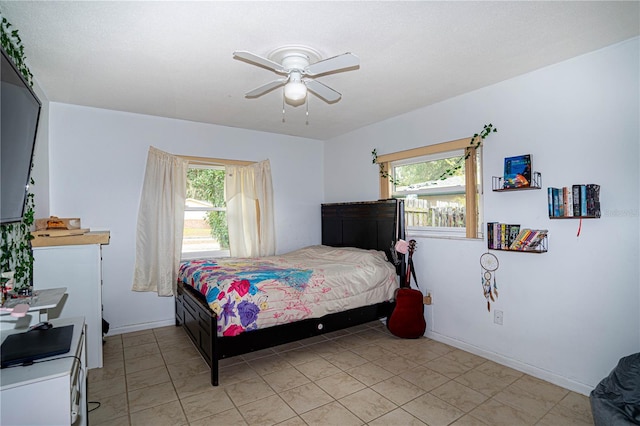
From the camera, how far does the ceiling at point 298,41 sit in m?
1.91

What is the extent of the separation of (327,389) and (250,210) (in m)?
2.59

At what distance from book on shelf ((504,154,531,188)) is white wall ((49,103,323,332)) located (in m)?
3.30

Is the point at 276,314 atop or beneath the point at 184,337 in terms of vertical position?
atop

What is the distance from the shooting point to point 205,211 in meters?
4.46

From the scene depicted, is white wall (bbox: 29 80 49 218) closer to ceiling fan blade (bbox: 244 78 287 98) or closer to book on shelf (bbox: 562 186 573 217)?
ceiling fan blade (bbox: 244 78 287 98)

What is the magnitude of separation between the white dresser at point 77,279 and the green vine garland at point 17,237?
97 mm

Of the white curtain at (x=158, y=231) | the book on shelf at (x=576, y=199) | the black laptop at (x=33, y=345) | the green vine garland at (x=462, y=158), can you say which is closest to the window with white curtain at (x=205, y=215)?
the white curtain at (x=158, y=231)

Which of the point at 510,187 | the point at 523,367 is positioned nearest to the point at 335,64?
the point at 510,187

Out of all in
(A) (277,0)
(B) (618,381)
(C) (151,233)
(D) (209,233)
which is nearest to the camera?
(A) (277,0)

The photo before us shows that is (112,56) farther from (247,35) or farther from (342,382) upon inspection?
(342,382)

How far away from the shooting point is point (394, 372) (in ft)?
9.32

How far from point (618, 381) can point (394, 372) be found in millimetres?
1472

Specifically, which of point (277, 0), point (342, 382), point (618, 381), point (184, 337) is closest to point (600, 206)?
point (618, 381)

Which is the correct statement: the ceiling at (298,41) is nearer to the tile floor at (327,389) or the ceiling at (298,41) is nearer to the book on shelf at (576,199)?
the book on shelf at (576,199)
